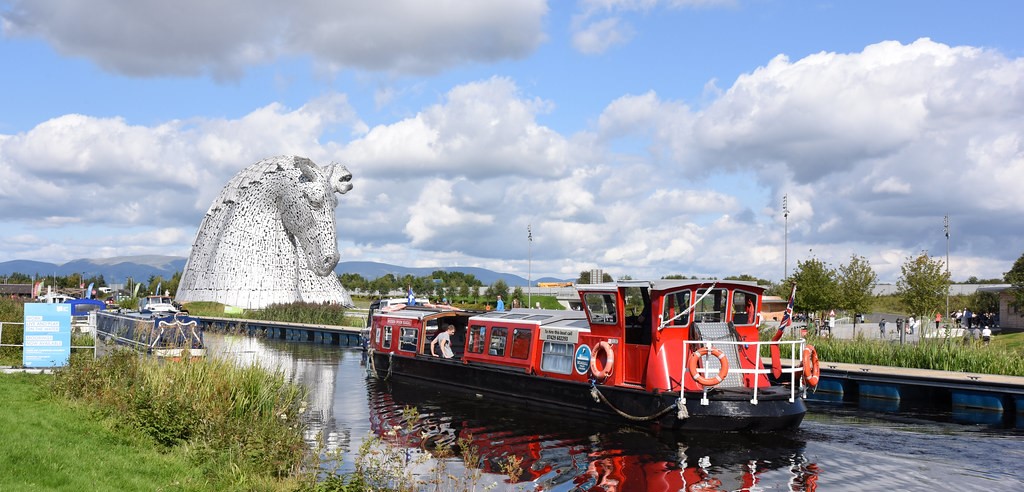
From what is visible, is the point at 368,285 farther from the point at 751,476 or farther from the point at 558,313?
the point at 751,476

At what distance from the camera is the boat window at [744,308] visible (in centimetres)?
2047

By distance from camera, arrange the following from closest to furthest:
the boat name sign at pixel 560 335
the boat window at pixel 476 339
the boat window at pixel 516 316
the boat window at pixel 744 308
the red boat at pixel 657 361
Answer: the red boat at pixel 657 361, the boat window at pixel 744 308, the boat name sign at pixel 560 335, the boat window at pixel 516 316, the boat window at pixel 476 339

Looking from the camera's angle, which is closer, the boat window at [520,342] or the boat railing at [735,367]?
the boat railing at [735,367]

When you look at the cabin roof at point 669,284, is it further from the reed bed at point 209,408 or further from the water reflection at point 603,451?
the reed bed at point 209,408

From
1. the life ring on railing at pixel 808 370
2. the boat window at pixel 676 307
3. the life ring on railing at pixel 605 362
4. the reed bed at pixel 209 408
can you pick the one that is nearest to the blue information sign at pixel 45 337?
the reed bed at pixel 209 408

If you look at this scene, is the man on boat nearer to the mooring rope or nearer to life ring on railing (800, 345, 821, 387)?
the mooring rope

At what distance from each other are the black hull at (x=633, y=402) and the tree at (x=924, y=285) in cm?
3314

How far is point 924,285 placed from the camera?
47844mm

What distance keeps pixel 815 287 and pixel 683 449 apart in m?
37.9

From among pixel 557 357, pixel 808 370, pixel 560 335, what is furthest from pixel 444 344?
pixel 808 370

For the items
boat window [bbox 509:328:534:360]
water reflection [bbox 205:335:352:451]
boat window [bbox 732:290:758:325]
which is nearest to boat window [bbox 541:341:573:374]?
boat window [bbox 509:328:534:360]

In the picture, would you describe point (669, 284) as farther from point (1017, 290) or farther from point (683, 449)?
point (1017, 290)

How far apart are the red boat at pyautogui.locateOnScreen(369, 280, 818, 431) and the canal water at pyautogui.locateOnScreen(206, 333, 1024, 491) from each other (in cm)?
61

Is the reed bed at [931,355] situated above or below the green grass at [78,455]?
above
